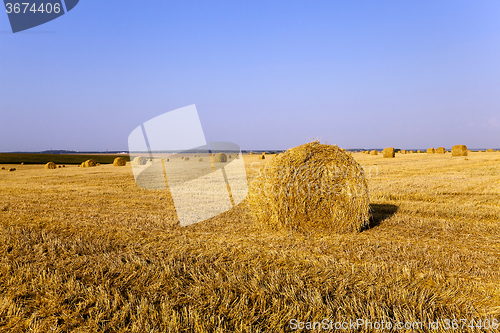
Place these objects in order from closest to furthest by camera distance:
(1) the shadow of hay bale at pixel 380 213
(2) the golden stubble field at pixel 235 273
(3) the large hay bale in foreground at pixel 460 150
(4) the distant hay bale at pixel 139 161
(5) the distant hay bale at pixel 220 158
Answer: (2) the golden stubble field at pixel 235 273 → (1) the shadow of hay bale at pixel 380 213 → (4) the distant hay bale at pixel 139 161 → (5) the distant hay bale at pixel 220 158 → (3) the large hay bale in foreground at pixel 460 150

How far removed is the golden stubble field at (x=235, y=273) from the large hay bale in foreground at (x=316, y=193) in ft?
1.21

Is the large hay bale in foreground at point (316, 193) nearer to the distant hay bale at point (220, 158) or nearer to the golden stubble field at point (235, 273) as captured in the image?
the golden stubble field at point (235, 273)

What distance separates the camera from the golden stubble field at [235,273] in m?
3.24

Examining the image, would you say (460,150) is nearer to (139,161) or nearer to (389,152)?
(389,152)

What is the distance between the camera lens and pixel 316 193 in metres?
6.82

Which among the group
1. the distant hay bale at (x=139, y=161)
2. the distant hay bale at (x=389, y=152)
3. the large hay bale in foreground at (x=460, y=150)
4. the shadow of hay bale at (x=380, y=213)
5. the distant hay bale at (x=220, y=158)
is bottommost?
the large hay bale in foreground at (x=460, y=150)

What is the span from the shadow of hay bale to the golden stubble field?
94 mm

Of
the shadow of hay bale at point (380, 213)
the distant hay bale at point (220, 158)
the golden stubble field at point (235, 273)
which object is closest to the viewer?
the golden stubble field at point (235, 273)

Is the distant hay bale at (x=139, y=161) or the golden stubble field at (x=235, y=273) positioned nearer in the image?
the golden stubble field at (x=235, y=273)

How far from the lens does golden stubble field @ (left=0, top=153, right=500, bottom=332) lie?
Answer: 3.24 meters

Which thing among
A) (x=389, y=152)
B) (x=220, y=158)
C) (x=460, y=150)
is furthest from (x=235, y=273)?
(x=460, y=150)

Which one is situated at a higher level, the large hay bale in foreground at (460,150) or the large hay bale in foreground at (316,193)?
Result: the large hay bale in foreground at (316,193)

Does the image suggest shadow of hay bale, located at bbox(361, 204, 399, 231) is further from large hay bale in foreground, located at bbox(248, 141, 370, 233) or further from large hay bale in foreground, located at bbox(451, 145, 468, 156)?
large hay bale in foreground, located at bbox(451, 145, 468, 156)

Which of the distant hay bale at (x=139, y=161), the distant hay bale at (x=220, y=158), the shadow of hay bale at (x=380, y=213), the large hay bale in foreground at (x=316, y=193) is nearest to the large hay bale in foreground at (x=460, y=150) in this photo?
the distant hay bale at (x=220, y=158)
